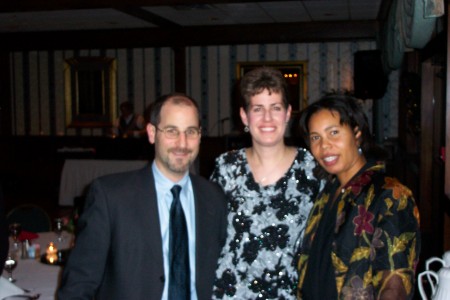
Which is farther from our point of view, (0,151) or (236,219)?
(0,151)

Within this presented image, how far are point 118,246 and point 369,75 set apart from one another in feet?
25.7

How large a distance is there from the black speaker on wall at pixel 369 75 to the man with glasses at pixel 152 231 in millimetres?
7529

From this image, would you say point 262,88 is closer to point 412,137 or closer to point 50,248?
point 50,248

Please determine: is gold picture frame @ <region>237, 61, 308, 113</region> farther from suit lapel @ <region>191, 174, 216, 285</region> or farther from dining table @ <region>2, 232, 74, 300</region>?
suit lapel @ <region>191, 174, 216, 285</region>

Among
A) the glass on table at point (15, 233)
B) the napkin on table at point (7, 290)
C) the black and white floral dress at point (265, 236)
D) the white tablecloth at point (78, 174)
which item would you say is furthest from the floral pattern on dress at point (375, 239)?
the white tablecloth at point (78, 174)

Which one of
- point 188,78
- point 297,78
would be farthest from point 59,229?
point 188,78

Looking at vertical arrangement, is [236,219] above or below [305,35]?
below

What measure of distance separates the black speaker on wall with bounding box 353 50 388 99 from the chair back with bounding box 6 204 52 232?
240 inches

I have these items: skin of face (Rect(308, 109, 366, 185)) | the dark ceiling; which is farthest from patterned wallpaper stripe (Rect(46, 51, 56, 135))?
skin of face (Rect(308, 109, 366, 185))

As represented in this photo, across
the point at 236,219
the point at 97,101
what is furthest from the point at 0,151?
the point at 236,219

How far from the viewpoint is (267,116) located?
2268mm

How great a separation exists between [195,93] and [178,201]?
1046 cm

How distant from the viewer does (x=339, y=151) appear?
6.65 feet

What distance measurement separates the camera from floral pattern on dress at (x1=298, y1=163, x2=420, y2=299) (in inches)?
69.0
